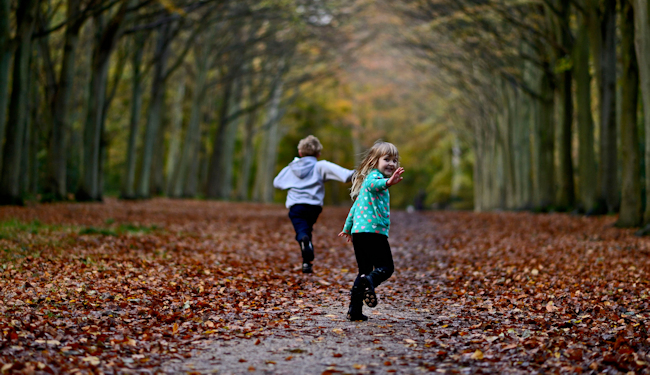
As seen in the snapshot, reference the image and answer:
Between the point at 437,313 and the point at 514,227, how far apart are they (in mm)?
10906

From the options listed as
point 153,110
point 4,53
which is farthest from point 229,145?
point 4,53

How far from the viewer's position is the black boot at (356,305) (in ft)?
18.8

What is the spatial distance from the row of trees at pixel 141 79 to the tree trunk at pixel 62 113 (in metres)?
0.03

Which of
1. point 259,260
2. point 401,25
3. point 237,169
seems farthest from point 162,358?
point 237,169

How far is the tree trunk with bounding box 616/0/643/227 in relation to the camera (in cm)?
1342

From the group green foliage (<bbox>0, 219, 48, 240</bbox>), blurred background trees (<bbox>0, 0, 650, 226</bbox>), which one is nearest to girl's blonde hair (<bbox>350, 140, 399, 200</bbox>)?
green foliage (<bbox>0, 219, 48, 240</bbox>)

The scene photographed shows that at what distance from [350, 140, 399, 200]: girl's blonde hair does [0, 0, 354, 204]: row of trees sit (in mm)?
10762

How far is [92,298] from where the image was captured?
6.32m

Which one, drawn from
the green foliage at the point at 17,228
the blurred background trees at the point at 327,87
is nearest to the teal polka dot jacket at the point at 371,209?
the green foliage at the point at 17,228

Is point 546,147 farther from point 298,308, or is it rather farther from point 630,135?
point 298,308

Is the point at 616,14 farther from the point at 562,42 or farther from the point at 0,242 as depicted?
the point at 0,242

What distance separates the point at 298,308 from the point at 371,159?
166 cm

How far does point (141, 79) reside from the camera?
23.4 m

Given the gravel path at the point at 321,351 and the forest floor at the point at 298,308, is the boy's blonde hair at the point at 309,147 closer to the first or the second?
the forest floor at the point at 298,308
